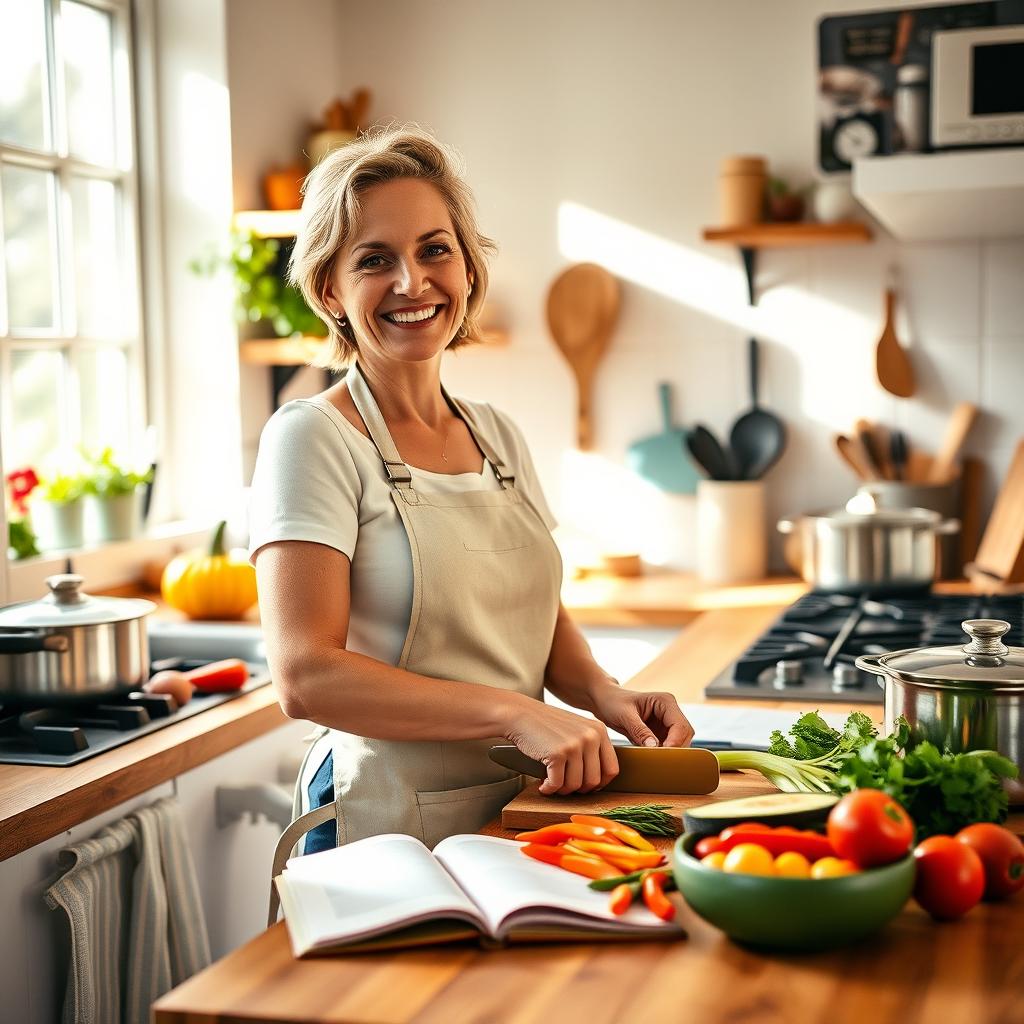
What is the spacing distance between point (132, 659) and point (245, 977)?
1.15 m

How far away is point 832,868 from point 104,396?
2620 mm

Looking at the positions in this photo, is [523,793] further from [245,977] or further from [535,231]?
[535,231]

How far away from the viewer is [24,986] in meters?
1.75

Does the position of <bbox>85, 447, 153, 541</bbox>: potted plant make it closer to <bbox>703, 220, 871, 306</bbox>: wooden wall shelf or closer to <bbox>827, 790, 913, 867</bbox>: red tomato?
<bbox>703, 220, 871, 306</bbox>: wooden wall shelf

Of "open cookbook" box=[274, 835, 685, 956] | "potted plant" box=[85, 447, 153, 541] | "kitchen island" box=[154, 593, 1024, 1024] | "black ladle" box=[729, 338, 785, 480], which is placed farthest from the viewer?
"black ladle" box=[729, 338, 785, 480]

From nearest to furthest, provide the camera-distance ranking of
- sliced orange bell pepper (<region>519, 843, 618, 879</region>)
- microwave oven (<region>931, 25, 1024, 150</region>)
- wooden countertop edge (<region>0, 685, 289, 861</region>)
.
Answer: sliced orange bell pepper (<region>519, 843, 618, 879</region>), wooden countertop edge (<region>0, 685, 289, 861</region>), microwave oven (<region>931, 25, 1024, 150</region>)

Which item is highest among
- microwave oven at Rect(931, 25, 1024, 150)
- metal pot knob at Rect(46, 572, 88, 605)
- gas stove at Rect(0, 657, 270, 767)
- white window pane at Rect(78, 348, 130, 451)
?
microwave oven at Rect(931, 25, 1024, 150)

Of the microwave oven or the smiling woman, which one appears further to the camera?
the microwave oven

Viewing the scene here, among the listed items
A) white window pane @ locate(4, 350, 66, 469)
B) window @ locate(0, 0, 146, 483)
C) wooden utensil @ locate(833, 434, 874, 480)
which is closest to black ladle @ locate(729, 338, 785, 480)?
wooden utensil @ locate(833, 434, 874, 480)

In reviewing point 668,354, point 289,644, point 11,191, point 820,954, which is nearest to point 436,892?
point 820,954

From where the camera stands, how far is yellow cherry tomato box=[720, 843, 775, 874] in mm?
961

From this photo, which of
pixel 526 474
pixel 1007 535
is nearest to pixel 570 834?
pixel 526 474

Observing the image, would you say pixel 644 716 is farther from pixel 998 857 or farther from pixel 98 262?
pixel 98 262

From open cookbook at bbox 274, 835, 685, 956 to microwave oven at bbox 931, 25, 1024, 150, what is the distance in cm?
177
